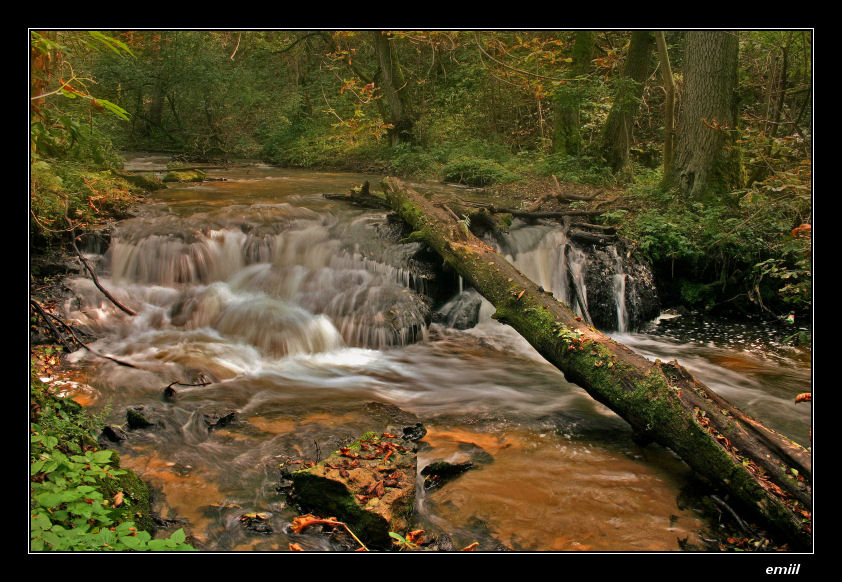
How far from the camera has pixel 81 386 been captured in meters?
5.24

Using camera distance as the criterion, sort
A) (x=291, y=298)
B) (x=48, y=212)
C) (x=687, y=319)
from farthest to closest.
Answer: (x=687, y=319)
(x=291, y=298)
(x=48, y=212)

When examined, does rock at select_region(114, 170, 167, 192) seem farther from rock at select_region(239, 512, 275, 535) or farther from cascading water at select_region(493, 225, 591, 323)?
rock at select_region(239, 512, 275, 535)

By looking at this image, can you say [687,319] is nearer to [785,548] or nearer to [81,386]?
[785,548]

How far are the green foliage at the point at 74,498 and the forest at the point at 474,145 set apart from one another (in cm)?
1

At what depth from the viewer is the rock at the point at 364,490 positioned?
10.5ft

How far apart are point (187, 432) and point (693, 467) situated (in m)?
3.93

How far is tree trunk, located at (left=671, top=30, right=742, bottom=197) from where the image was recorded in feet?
29.9

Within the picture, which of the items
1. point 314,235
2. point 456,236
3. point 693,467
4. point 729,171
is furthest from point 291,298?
point 729,171

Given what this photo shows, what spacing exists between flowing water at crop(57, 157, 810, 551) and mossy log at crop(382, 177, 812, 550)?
36 centimetres

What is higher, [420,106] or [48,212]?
[420,106]

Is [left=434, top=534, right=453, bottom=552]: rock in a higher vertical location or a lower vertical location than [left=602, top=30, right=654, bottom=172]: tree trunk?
lower

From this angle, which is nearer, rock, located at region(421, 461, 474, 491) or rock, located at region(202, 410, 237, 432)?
rock, located at region(421, 461, 474, 491)

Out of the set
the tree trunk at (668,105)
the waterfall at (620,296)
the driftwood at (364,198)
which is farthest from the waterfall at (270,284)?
the tree trunk at (668,105)

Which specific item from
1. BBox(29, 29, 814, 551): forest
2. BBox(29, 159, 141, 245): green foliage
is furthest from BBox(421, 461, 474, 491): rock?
BBox(29, 159, 141, 245): green foliage
